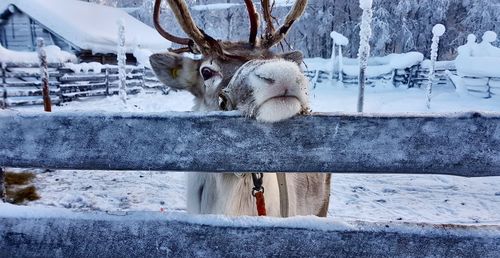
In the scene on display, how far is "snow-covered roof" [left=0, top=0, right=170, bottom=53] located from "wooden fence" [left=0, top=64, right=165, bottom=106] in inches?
95.1

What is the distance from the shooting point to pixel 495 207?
5.66m

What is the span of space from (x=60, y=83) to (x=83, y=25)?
26.0ft

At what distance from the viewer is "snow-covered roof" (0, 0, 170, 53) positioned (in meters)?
19.9

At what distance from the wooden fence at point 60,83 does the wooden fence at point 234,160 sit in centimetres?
947

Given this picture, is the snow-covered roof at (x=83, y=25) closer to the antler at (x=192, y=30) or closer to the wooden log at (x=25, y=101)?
the wooden log at (x=25, y=101)

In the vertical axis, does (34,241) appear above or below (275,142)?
below

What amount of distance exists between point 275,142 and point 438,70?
A: 23.7 meters

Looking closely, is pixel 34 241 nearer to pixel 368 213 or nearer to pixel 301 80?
pixel 301 80

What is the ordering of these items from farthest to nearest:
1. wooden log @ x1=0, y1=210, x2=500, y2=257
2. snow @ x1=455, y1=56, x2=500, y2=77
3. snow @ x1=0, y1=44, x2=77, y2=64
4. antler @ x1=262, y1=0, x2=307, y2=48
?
1. snow @ x1=455, y1=56, x2=500, y2=77
2. snow @ x1=0, y1=44, x2=77, y2=64
3. antler @ x1=262, y1=0, x2=307, y2=48
4. wooden log @ x1=0, y1=210, x2=500, y2=257

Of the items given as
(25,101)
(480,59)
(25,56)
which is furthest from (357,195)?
(480,59)

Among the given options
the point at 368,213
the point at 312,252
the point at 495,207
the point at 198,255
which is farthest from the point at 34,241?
the point at 495,207

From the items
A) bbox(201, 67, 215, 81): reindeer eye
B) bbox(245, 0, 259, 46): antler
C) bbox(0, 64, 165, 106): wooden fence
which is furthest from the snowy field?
bbox(0, 64, 165, 106): wooden fence

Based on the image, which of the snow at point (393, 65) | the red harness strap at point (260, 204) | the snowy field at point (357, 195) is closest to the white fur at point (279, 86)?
the red harness strap at point (260, 204)

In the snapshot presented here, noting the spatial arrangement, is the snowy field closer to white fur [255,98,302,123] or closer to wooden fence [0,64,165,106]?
white fur [255,98,302,123]
